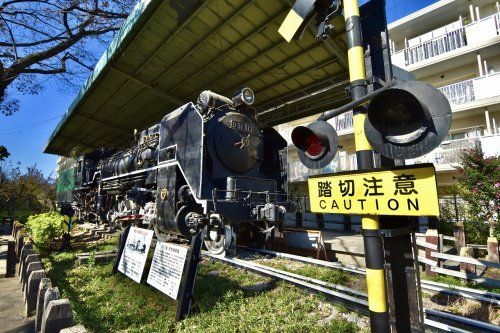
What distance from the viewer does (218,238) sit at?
23.8 feet

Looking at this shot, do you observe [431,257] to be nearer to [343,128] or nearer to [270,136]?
[270,136]

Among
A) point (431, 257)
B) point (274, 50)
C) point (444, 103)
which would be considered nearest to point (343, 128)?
point (274, 50)

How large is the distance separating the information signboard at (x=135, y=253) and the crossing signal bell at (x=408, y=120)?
4.17m

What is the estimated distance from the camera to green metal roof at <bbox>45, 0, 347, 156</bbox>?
26.8 feet

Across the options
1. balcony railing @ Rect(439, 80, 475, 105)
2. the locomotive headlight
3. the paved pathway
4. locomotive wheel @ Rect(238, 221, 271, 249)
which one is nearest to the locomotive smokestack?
the locomotive headlight

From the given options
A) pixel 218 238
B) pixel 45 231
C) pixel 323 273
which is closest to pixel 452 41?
pixel 323 273

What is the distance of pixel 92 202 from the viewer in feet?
47.8

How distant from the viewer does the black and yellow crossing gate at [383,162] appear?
1746 mm

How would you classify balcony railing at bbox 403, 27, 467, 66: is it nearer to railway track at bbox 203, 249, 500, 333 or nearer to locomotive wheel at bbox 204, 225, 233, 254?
railway track at bbox 203, 249, 500, 333

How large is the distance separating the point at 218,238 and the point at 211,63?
6437 mm

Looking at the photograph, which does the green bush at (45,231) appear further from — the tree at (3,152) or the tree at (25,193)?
the tree at (25,193)

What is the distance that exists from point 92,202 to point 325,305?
13.7 meters

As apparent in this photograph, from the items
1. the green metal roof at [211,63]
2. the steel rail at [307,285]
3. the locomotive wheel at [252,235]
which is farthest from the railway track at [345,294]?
Answer: the green metal roof at [211,63]

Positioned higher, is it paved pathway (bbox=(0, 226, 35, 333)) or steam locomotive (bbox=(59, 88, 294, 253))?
steam locomotive (bbox=(59, 88, 294, 253))
